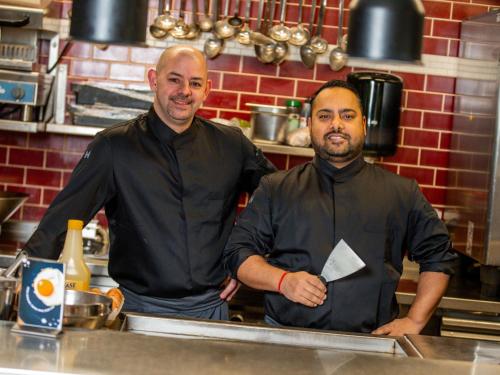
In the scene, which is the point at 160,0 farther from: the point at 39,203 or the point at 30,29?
the point at 39,203

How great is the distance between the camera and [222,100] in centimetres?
472

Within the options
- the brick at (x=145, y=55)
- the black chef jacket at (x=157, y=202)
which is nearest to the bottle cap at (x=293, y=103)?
the brick at (x=145, y=55)

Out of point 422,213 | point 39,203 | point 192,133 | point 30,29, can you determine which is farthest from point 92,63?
point 422,213

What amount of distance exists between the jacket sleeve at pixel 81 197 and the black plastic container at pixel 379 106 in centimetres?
162

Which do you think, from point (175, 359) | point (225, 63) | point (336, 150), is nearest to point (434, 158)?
point (225, 63)

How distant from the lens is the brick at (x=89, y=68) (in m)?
4.70

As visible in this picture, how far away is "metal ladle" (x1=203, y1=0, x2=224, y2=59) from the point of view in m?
4.58

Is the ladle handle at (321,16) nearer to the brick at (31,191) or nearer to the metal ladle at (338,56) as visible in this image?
the metal ladle at (338,56)

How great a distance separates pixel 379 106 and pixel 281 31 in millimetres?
608

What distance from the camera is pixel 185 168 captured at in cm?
326

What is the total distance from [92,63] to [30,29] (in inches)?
14.4

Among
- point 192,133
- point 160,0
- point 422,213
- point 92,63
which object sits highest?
point 160,0

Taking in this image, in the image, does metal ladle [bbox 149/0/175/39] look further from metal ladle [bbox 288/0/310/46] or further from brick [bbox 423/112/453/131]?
brick [bbox 423/112/453/131]

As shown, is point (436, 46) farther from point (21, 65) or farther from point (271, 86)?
point (21, 65)
